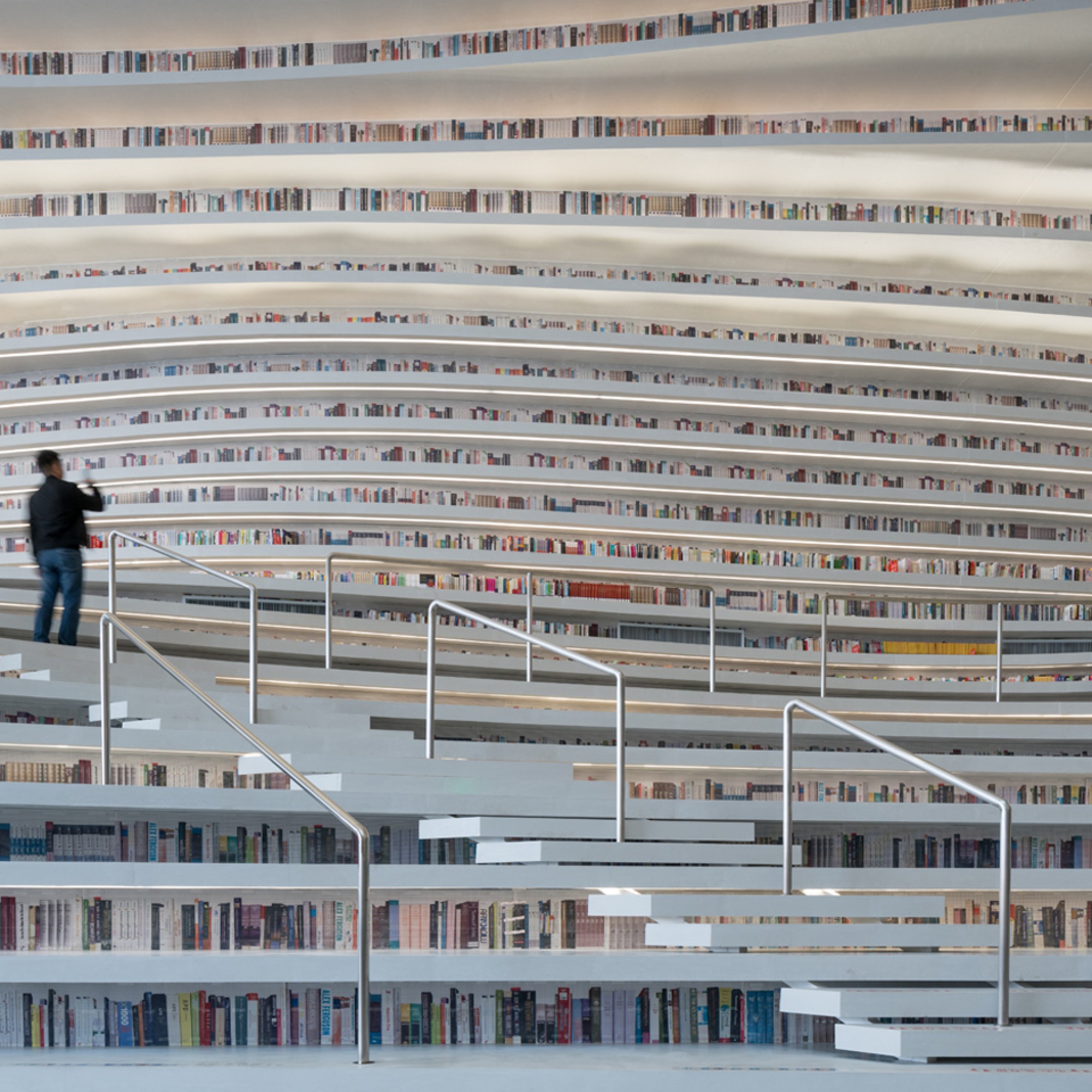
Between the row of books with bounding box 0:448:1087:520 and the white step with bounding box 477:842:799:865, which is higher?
the row of books with bounding box 0:448:1087:520

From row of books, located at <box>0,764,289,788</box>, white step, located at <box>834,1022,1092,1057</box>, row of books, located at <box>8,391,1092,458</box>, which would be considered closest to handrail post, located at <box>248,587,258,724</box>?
row of books, located at <box>0,764,289,788</box>

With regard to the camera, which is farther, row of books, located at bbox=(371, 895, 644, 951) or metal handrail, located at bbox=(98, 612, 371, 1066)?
row of books, located at bbox=(371, 895, 644, 951)

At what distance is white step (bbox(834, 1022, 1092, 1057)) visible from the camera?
152 inches

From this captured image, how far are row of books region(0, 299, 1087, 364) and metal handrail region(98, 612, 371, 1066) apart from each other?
4007 mm

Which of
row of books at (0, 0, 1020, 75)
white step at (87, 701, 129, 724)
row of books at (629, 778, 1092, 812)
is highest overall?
row of books at (0, 0, 1020, 75)

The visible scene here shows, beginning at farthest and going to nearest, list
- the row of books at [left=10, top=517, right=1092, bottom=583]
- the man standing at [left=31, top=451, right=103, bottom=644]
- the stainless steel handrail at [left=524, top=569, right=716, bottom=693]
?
the row of books at [left=10, top=517, right=1092, bottom=583], the stainless steel handrail at [left=524, top=569, right=716, bottom=693], the man standing at [left=31, top=451, right=103, bottom=644]

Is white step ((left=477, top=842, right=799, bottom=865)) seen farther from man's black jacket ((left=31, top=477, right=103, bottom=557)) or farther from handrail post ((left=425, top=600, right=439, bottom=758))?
man's black jacket ((left=31, top=477, right=103, bottom=557))

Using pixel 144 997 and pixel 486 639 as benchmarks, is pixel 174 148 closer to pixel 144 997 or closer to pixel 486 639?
pixel 486 639

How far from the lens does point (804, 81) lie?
26.8ft

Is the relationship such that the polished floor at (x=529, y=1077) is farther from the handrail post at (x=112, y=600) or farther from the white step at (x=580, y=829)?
the handrail post at (x=112, y=600)

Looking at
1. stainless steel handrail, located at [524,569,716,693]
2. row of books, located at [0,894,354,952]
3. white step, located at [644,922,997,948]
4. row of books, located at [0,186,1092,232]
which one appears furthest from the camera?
row of books, located at [0,186,1092,232]

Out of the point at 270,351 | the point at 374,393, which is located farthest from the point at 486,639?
the point at 270,351

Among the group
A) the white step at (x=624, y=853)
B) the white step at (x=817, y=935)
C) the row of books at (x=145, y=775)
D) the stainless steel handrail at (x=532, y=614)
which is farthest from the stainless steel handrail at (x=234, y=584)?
the white step at (x=817, y=935)

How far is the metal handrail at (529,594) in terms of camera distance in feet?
22.1
